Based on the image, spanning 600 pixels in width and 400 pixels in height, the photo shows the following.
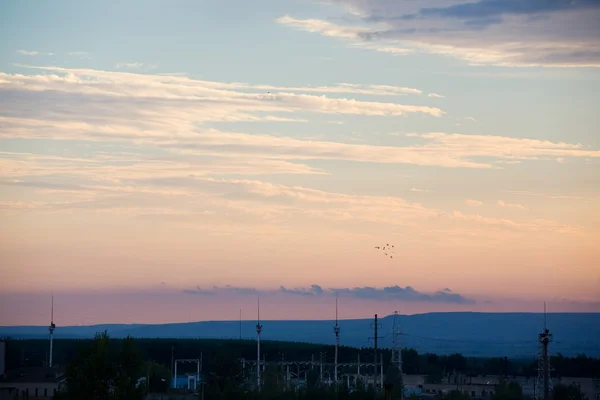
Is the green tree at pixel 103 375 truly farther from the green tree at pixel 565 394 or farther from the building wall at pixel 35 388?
the green tree at pixel 565 394

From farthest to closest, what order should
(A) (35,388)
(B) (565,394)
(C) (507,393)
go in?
(A) (35,388) < (B) (565,394) < (C) (507,393)

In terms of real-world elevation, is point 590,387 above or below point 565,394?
below

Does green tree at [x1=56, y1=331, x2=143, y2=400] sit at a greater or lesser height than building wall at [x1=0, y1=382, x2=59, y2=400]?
greater

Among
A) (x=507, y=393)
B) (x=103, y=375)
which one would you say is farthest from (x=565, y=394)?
(x=103, y=375)

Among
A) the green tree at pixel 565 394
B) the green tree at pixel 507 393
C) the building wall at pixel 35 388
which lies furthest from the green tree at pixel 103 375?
the green tree at pixel 565 394

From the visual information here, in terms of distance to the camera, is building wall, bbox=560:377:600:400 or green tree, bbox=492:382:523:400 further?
building wall, bbox=560:377:600:400

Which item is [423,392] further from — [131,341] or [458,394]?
[131,341]

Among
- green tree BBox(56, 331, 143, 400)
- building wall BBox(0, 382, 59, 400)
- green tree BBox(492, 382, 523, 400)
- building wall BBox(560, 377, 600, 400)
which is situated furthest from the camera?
building wall BBox(560, 377, 600, 400)

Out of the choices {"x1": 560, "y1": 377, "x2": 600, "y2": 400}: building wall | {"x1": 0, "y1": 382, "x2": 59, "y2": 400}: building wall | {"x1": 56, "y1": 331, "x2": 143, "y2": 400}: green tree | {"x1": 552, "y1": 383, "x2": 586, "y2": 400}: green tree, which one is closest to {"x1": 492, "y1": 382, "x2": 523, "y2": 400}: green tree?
{"x1": 552, "y1": 383, "x2": 586, "y2": 400}: green tree

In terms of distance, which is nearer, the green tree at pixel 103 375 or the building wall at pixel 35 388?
the green tree at pixel 103 375

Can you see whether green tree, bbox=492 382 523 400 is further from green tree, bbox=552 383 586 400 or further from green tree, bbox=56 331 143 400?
green tree, bbox=56 331 143 400

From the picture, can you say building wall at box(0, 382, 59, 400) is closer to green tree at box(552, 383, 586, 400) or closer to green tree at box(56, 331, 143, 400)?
green tree at box(56, 331, 143, 400)

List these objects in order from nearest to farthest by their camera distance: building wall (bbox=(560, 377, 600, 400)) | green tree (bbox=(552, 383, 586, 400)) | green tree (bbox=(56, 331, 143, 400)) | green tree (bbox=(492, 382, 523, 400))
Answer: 1. green tree (bbox=(56, 331, 143, 400))
2. green tree (bbox=(492, 382, 523, 400))
3. green tree (bbox=(552, 383, 586, 400))
4. building wall (bbox=(560, 377, 600, 400))

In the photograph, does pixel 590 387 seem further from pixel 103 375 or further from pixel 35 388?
pixel 103 375
